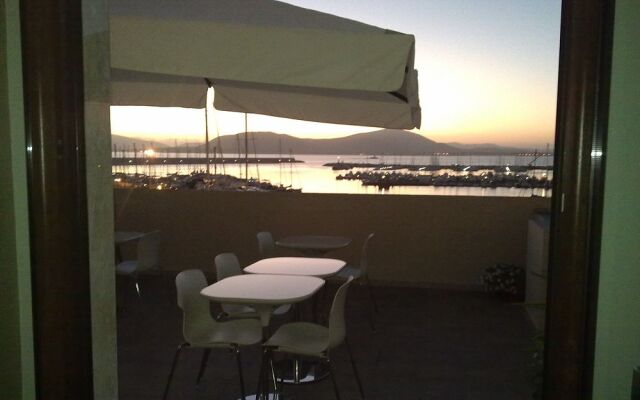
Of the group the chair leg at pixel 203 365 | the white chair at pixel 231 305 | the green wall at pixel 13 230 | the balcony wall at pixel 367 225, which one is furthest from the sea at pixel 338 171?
the green wall at pixel 13 230

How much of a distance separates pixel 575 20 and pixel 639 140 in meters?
0.38

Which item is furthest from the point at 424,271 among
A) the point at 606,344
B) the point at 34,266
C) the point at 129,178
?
the point at 34,266

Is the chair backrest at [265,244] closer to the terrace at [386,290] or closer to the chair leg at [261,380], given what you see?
the terrace at [386,290]

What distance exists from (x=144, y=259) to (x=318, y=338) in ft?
8.23

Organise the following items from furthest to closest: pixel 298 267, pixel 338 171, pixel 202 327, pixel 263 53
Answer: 1. pixel 338 171
2. pixel 298 267
3. pixel 202 327
4. pixel 263 53

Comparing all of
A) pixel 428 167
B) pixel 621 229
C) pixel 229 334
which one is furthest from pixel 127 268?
pixel 621 229

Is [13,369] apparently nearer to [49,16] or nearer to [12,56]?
[12,56]

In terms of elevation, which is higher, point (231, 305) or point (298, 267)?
point (298, 267)

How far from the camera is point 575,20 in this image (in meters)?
1.39

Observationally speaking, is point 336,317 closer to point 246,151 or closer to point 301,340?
point 301,340

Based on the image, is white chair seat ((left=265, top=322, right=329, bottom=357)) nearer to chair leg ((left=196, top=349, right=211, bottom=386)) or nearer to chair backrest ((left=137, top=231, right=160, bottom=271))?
chair leg ((left=196, top=349, right=211, bottom=386))

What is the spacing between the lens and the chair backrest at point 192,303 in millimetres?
3006

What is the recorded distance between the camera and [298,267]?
3637 millimetres

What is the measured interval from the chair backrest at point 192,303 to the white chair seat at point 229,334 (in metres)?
0.03
